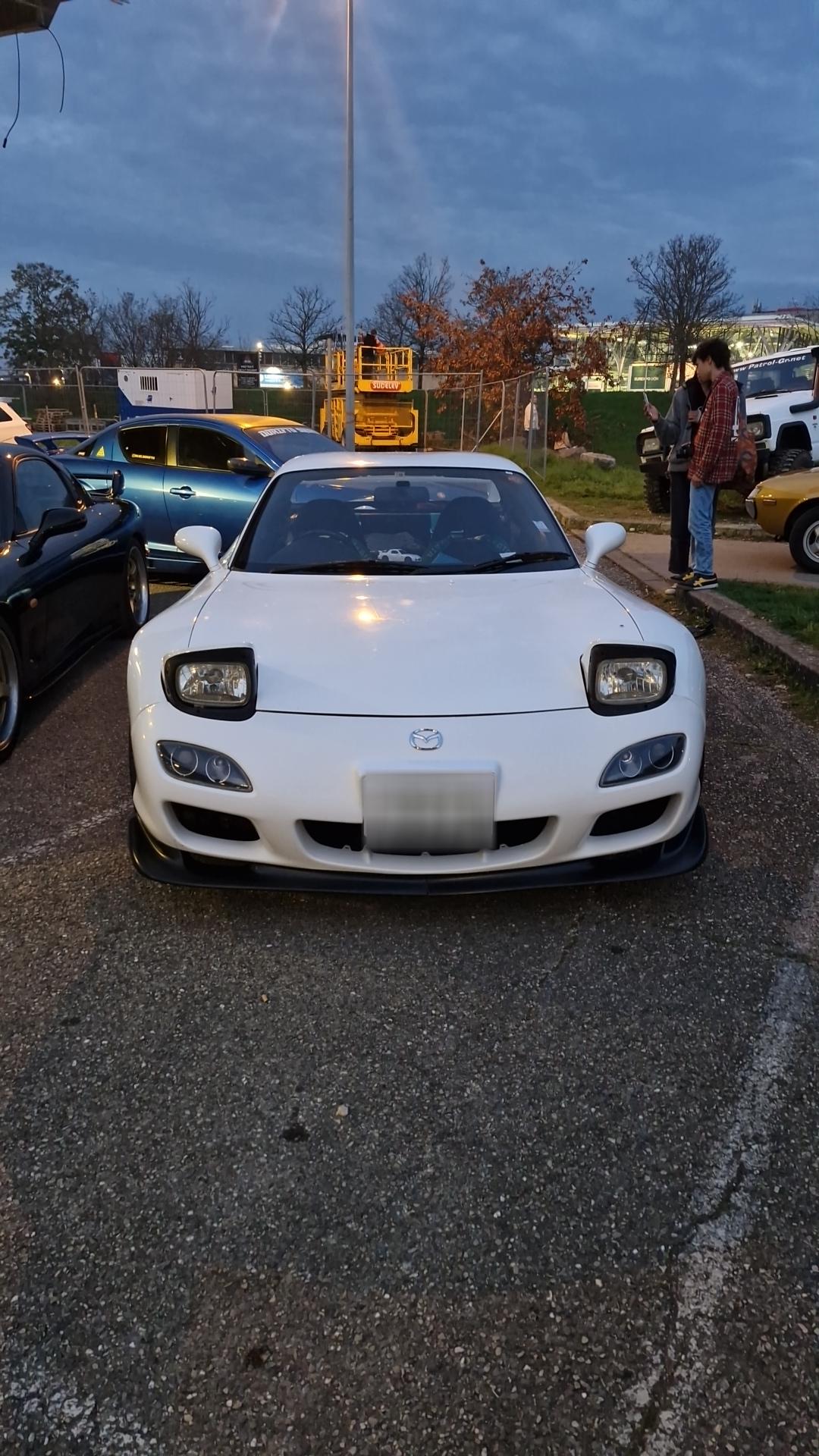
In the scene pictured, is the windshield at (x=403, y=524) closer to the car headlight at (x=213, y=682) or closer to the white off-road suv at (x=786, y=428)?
the car headlight at (x=213, y=682)

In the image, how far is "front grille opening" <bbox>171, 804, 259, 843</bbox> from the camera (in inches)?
105

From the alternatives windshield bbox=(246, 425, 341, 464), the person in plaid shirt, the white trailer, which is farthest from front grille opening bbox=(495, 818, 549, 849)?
the white trailer

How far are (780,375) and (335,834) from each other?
12258 mm

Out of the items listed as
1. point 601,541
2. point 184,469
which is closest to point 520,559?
Result: point 601,541

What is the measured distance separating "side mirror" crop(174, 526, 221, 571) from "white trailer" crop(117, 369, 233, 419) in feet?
84.5

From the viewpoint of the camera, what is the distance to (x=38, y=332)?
182 ft

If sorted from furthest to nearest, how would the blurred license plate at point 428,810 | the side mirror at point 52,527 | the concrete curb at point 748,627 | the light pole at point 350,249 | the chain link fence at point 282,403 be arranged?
the chain link fence at point 282,403, the light pole at point 350,249, the concrete curb at point 748,627, the side mirror at point 52,527, the blurred license plate at point 428,810

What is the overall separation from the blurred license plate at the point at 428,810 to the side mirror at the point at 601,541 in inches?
69.4

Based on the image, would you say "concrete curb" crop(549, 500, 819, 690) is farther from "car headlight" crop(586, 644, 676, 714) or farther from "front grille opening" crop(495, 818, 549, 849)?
"front grille opening" crop(495, 818, 549, 849)

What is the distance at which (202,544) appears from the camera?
4.05 metres

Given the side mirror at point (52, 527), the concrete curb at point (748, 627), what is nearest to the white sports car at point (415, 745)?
the side mirror at point (52, 527)

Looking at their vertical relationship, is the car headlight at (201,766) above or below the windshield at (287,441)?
below

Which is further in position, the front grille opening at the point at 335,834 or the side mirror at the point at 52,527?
the side mirror at the point at 52,527

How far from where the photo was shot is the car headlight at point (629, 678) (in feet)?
9.13
